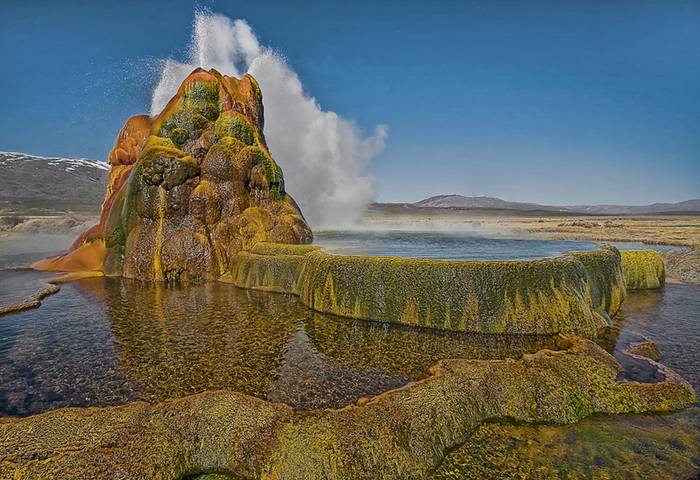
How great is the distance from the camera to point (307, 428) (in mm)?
8297

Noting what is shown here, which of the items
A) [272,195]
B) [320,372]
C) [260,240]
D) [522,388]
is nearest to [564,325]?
[522,388]

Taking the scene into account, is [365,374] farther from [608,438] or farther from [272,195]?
[272,195]

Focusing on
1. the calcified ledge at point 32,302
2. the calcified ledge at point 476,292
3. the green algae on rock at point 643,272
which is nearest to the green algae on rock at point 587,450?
the calcified ledge at point 476,292

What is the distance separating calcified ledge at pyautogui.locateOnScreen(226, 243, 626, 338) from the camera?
15.6 meters

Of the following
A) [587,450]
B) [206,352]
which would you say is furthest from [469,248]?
[587,450]

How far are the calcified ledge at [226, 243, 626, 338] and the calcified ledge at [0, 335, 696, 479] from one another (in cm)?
A: 465

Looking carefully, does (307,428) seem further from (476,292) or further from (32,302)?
(32,302)

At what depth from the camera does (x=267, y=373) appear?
38.9ft

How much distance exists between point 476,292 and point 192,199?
20.7 meters

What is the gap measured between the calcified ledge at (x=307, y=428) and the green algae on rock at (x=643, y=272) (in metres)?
16.1

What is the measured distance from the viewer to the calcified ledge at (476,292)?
15.6m

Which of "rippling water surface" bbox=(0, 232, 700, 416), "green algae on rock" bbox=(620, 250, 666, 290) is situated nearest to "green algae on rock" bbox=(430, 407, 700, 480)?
"rippling water surface" bbox=(0, 232, 700, 416)

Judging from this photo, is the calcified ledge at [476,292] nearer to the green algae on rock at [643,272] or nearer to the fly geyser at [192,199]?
the green algae on rock at [643,272]

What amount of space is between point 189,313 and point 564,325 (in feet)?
53.2
